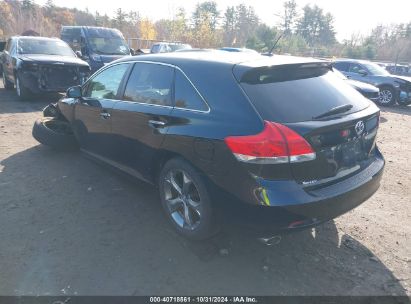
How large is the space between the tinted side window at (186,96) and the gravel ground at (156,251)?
1.17 metres

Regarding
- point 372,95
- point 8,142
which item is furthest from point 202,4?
point 8,142

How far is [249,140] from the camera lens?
264 cm

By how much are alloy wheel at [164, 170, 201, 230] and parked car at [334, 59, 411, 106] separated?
11742 millimetres

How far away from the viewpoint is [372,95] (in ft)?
34.6

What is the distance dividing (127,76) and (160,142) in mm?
1136

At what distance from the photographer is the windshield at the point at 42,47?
10.3 meters

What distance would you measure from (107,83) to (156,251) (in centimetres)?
227

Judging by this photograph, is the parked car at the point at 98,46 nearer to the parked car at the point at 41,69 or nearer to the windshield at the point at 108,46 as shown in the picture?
the windshield at the point at 108,46

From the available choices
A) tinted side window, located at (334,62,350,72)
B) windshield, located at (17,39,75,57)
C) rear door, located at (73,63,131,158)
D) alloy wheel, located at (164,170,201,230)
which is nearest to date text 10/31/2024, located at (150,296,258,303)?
alloy wheel, located at (164,170,201,230)

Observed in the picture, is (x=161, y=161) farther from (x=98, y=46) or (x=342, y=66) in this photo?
(x=342, y=66)

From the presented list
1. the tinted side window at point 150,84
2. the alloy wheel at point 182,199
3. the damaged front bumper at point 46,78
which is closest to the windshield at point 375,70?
the damaged front bumper at point 46,78

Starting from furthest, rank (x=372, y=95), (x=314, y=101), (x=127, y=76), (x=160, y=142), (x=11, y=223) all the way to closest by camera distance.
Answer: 1. (x=372, y=95)
2. (x=127, y=76)
3. (x=11, y=223)
4. (x=160, y=142)
5. (x=314, y=101)

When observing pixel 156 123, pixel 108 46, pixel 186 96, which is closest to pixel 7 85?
pixel 108 46

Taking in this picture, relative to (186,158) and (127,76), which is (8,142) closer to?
(127,76)
